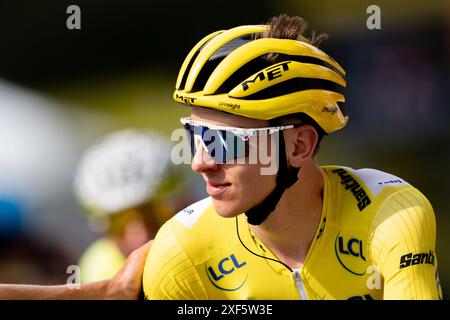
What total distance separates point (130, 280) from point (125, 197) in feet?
9.75

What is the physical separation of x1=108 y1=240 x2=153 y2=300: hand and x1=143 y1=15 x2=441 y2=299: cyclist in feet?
0.32

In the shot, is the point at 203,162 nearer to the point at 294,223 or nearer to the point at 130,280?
the point at 294,223

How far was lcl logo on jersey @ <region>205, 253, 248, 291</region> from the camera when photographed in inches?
163

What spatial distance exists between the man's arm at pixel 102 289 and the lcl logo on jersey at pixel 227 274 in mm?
377

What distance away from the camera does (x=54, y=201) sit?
1010 centimetres

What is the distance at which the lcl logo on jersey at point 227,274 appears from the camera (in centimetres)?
415

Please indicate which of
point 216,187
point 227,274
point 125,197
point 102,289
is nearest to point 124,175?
point 125,197

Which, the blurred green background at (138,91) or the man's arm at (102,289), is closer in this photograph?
the man's arm at (102,289)

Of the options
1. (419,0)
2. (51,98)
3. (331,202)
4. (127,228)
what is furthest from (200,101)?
(51,98)

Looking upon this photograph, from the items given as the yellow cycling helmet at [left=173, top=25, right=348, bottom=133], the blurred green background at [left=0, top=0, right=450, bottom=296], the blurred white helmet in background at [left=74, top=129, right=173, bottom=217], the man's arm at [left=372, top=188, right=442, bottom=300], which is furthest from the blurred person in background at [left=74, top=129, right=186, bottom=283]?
the man's arm at [left=372, top=188, right=442, bottom=300]

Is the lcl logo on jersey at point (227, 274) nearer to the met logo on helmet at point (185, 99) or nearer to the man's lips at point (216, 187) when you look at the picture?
the man's lips at point (216, 187)

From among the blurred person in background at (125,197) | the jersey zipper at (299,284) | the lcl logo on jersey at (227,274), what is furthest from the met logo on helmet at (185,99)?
the blurred person in background at (125,197)
